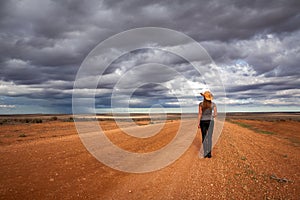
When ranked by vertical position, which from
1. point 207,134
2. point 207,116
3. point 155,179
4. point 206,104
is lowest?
point 155,179

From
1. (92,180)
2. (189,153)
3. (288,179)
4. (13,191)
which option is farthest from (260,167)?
(13,191)

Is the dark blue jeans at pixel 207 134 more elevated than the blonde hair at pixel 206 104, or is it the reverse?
the blonde hair at pixel 206 104

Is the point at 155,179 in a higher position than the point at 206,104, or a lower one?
lower

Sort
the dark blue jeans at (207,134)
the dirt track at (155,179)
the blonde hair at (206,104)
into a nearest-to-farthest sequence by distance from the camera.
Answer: the dirt track at (155,179)
the dark blue jeans at (207,134)
the blonde hair at (206,104)

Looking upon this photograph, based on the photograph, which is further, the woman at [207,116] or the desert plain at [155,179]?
the woman at [207,116]

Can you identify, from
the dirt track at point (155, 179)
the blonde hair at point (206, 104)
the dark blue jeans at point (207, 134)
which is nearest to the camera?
the dirt track at point (155, 179)

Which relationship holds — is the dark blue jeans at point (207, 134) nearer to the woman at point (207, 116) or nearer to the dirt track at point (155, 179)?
the woman at point (207, 116)

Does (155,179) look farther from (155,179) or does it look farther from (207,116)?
(207,116)

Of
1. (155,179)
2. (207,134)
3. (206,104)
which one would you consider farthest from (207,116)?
(155,179)

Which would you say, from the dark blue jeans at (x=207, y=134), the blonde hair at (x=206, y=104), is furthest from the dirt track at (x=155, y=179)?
the blonde hair at (x=206, y=104)

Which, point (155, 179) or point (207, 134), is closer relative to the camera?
point (155, 179)

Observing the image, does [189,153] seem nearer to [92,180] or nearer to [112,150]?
[112,150]

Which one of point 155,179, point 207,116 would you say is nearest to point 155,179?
point 155,179

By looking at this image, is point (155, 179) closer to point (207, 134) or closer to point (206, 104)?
point (207, 134)
